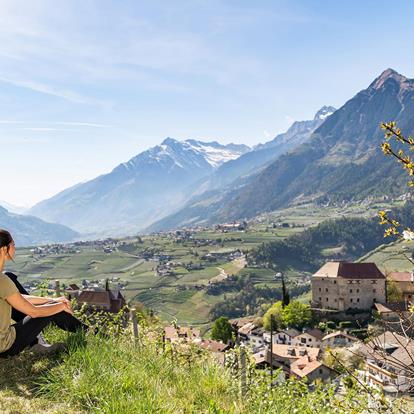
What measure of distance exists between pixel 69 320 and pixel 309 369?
140 feet

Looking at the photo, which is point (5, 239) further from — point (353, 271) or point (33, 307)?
point (353, 271)

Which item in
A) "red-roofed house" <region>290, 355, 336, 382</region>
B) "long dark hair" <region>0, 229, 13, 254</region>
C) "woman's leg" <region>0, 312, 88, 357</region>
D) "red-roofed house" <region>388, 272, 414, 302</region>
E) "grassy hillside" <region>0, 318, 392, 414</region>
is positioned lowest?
"red-roofed house" <region>290, 355, 336, 382</region>

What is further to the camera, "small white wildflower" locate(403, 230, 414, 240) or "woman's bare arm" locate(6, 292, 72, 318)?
"woman's bare arm" locate(6, 292, 72, 318)

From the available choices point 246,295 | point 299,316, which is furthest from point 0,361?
point 246,295

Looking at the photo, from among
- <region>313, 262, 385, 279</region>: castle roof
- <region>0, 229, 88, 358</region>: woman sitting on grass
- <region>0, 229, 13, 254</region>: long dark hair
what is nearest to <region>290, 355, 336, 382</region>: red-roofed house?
<region>313, 262, 385, 279</region>: castle roof

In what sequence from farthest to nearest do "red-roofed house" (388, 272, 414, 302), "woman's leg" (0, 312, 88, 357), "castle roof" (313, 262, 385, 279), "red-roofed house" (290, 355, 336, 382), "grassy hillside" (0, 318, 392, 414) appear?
1. "red-roofed house" (388, 272, 414, 302)
2. "castle roof" (313, 262, 385, 279)
3. "red-roofed house" (290, 355, 336, 382)
4. "woman's leg" (0, 312, 88, 357)
5. "grassy hillside" (0, 318, 392, 414)

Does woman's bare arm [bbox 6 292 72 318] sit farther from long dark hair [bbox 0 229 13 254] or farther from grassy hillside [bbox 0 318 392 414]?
long dark hair [bbox 0 229 13 254]

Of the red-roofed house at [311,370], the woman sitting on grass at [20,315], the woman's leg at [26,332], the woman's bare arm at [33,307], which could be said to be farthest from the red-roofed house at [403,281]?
the woman's leg at [26,332]

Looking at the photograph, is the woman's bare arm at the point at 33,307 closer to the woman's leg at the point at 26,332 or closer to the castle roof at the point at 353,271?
the woman's leg at the point at 26,332

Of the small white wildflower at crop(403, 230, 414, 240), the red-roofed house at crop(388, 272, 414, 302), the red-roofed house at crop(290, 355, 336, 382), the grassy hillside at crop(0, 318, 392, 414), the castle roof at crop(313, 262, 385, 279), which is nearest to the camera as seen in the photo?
the small white wildflower at crop(403, 230, 414, 240)

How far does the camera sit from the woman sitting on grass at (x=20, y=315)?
281 inches

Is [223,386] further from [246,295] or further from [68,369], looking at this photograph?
[246,295]

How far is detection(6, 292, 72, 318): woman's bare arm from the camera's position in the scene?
715 centimetres

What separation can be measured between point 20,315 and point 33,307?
144 centimetres
